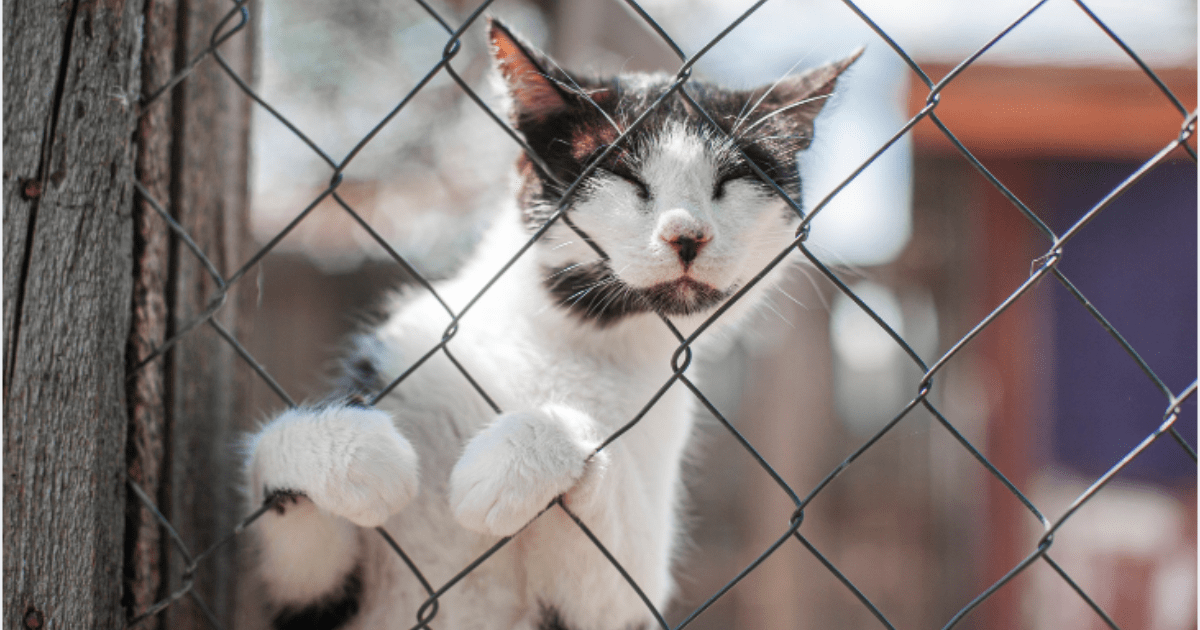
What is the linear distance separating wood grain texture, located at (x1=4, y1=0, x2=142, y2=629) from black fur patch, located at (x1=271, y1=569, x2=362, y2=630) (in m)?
0.40

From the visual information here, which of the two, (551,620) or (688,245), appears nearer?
(688,245)

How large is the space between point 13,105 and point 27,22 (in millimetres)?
122

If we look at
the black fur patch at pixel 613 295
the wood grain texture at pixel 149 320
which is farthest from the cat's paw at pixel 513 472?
the wood grain texture at pixel 149 320

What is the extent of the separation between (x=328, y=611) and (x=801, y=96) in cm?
136

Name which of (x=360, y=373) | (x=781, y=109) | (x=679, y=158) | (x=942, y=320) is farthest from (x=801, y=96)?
(x=942, y=320)

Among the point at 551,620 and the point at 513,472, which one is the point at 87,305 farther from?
the point at 551,620

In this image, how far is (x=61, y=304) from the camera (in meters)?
1.18

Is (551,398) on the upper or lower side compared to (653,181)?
lower

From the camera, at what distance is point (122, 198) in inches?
48.8

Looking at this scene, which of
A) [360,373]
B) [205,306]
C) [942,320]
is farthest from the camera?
[942,320]

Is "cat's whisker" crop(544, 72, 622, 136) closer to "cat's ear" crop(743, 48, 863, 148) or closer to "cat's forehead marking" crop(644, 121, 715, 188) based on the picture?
"cat's forehead marking" crop(644, 121, 715, 188)

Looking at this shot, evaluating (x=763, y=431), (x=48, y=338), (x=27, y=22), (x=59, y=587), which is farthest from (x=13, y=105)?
(x=763, y=431)

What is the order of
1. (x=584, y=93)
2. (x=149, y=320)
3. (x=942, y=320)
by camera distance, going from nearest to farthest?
(x=149, y=320) < (x=584, y=93) < (x=942, y=320)

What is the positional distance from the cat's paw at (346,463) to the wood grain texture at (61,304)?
250mm
